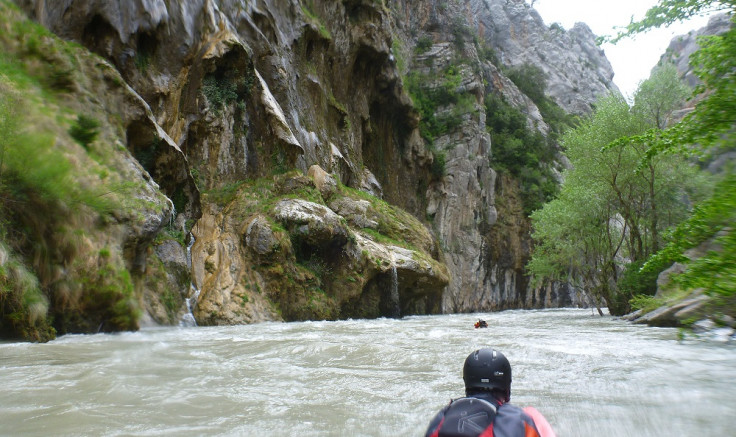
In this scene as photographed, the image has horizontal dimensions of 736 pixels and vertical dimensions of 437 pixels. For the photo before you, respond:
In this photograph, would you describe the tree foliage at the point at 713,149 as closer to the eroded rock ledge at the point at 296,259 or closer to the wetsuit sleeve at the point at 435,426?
the wetsuit sleeve at the point at 435,426

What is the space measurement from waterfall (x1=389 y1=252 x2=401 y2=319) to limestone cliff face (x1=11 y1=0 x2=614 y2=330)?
0.15 m

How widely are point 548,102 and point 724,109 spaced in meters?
62.8

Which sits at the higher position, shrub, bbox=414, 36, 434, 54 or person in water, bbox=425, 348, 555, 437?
shrub, bbox=414, 36, 434, 54

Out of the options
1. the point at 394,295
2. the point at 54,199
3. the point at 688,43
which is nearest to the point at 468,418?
the point at 54,199

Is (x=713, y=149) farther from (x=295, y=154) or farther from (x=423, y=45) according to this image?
(x=423, y=45)

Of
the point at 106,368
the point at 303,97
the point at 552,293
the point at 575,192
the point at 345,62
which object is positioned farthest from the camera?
the point at 552,293

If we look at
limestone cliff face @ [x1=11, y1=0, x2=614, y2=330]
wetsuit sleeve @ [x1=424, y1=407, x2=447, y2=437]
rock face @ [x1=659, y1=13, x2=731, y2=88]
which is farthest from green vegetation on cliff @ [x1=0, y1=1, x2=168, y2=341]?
rock face @ [x1=659, y1=13, x2=731, y2=88]

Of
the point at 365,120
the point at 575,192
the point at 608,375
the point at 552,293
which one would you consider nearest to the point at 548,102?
the point at 552,293

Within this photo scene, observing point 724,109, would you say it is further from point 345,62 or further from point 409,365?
point 345,62

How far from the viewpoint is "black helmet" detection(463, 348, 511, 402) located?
2.47 m

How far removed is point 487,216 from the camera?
40969 mm

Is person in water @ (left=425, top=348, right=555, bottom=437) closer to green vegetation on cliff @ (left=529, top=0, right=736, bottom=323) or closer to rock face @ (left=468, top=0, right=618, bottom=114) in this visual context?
green vegetation on cliff @ (left=529, top=0, right=736, bottom=323)

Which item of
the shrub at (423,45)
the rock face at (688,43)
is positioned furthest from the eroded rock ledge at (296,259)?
the shrub at (423,45)

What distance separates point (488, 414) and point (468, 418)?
0.10 meters
